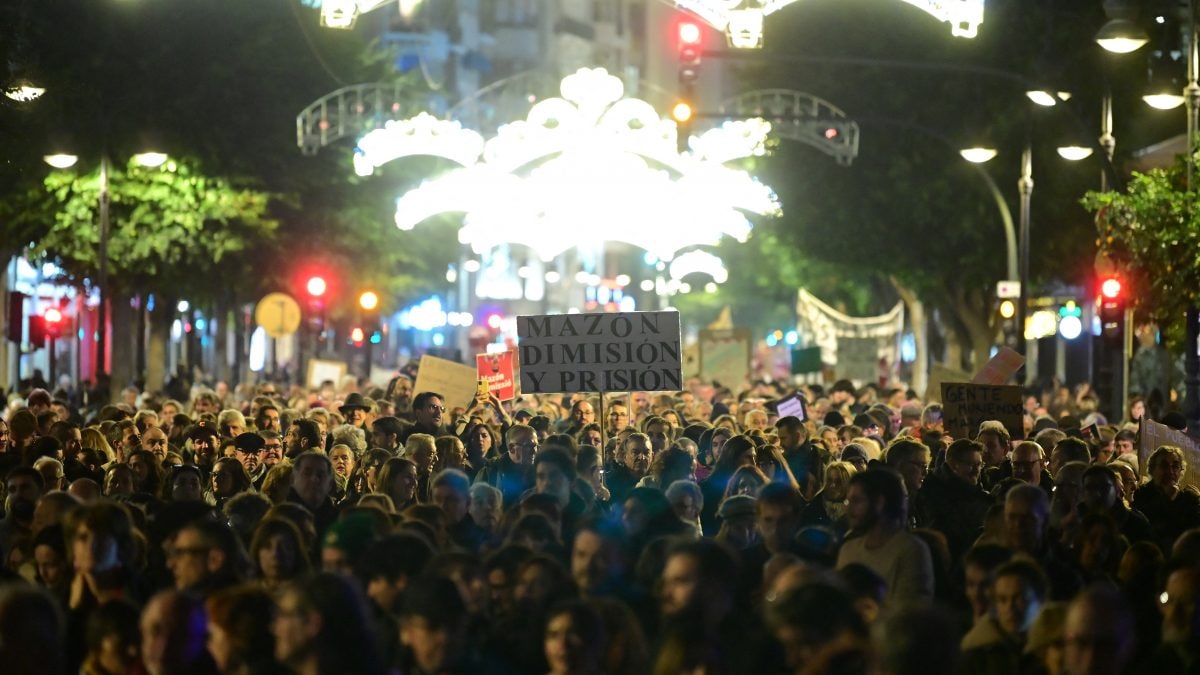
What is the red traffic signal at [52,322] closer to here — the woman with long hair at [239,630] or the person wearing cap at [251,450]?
the person wearing cap at [251,450]

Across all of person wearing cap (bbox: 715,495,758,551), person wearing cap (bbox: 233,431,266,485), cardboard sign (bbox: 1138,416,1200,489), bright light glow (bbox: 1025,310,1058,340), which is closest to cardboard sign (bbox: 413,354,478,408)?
person wearing cap (bbox: 233,431,266,485)

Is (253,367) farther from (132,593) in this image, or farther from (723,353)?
(132,593)

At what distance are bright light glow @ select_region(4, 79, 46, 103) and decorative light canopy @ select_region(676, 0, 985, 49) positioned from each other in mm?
11083

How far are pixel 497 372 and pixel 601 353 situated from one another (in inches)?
243

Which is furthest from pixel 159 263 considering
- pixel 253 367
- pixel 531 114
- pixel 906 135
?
pixel 253 367

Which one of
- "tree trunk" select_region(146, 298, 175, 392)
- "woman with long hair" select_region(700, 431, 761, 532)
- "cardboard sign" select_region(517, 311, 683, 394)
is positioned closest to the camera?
"woman with long hair" select_region(700, 431, 761, 532)

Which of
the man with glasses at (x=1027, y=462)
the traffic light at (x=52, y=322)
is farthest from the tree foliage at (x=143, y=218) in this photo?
the man with glasses at (x=1027, y=462)

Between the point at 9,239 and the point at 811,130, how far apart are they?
13057 mm

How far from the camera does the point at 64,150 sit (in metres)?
27.6

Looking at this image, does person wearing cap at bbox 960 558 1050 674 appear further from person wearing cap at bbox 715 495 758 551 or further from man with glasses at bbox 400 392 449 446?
man with glasses at bbox 400 392 449 446

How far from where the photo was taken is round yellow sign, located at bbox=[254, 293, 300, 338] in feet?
101

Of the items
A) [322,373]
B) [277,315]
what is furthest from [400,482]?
[322,373]

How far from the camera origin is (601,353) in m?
15.1

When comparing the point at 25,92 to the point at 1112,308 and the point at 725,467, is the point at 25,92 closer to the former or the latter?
the point at 725,467
